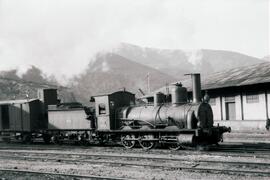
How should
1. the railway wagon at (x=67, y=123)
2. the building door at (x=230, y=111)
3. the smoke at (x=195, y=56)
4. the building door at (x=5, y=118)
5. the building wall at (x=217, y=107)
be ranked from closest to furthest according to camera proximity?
the railway wagon at (x=67, y=123)
the building door at (x=5, y=118)
the building door at (x=230, y=111)
the building wall at (x=217, y=107)
the smoke at (x=195, y=56)

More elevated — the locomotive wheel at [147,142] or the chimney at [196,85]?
the chimney at [196,85]

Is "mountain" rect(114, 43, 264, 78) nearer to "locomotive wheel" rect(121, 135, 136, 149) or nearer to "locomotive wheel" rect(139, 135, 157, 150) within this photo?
"locomotive wheel" rect(121, 135, 136, 149)

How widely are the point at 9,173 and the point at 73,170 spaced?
2168mm

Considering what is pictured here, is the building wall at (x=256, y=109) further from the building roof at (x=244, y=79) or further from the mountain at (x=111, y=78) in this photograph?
the mountain at (x=111, y=78)

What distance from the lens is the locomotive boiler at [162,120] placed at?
1574 centimetres

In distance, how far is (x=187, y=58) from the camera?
170m

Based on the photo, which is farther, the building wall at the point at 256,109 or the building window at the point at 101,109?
the building wall at the point at 256,109

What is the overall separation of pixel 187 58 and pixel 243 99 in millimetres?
144916

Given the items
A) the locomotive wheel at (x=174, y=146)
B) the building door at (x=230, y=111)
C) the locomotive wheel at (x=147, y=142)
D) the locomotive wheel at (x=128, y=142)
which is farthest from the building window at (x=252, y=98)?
the locomotive wheel at (x=128, y=142)

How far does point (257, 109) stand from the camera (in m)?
26.2

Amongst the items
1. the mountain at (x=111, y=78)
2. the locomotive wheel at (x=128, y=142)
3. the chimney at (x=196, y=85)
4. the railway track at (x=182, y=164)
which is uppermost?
the mountain at (x=111, y=78)

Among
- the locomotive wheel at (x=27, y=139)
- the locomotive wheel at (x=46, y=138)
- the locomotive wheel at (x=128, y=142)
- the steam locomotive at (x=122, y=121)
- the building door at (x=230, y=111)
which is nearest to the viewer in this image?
the steam locomotive at (x=122, y=121)

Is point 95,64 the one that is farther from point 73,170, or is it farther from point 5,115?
point 73,170

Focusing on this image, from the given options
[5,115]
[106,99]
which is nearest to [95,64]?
[5,115]
